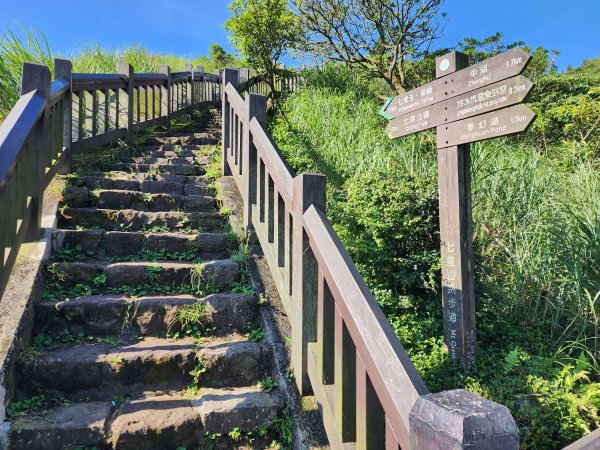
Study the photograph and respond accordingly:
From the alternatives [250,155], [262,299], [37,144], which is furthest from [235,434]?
[37,144]

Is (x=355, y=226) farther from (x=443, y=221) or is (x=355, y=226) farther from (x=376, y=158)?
(x=376, y=158)

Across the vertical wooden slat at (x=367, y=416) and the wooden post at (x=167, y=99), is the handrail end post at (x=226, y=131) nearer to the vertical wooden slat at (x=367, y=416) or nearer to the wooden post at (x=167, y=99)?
the wooden post at (x=167, y=99)

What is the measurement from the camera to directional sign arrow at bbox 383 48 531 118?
82.6 inches

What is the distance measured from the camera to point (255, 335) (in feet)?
8.59

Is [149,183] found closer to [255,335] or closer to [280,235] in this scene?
[280,235]

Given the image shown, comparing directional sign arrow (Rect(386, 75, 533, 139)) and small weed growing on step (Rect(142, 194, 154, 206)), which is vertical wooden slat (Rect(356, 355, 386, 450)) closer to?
directional sign arrow (Rect(386, 75, 533, 139))

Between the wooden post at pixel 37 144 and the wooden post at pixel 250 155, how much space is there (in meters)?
1.53

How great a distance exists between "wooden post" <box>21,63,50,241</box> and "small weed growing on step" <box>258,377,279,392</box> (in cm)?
198

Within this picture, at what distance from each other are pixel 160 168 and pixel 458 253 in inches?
151

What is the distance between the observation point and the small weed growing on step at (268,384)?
2322mm

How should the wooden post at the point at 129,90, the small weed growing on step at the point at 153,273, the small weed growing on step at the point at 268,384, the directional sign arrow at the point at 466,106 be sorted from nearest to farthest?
the directional sign arrow at the point at 466,106, the small weed growing on step at the point at 268,384, the small weed growing on step at the point at 153,273, the wooden post at the point at 129,90

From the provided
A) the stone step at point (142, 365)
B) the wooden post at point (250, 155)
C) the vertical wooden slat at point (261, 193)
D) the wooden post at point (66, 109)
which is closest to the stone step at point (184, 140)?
the wooden post at point (66, 109)

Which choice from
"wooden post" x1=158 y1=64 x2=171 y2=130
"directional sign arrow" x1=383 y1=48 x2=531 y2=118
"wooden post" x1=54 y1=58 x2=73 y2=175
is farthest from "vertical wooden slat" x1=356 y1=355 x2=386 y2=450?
"wooden post" x1=158 y1=64 x2=171 y2=130

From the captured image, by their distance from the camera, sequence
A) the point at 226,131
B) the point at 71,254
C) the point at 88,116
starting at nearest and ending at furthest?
the point at 71,254 < the point at 226,131 < the point at 88,116
